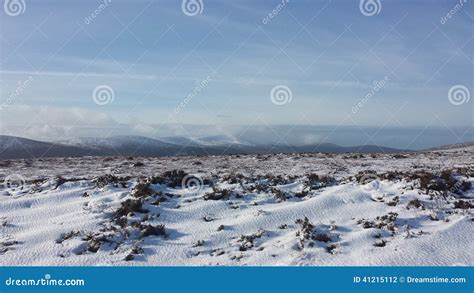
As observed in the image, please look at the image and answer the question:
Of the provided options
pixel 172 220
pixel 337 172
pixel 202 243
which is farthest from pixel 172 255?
pixel 337 172

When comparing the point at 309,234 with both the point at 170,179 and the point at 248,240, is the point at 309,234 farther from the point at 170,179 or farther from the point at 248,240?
the point at 170,179

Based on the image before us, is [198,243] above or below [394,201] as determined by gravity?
below

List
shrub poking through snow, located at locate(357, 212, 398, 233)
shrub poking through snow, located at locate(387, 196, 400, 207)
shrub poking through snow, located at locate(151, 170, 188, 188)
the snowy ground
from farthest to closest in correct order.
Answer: shrub poking through snow, located at locate(151, 170, 188, 188), shrub poking through snow, located at locate(387, 196, 400, 207), shrub poking through snow, located at locate(357, 212, 398, 233), the snowy ground

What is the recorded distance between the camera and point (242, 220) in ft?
37.9

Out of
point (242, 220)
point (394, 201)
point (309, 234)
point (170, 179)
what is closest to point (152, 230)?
point (242, 220)

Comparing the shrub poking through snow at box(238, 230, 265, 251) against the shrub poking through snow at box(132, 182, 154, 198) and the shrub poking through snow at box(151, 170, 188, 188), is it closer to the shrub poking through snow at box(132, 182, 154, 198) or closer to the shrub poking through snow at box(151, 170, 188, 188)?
the shrub poking through snow at box(132, 182, 154, 198)

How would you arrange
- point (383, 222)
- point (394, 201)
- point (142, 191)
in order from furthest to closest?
point (142, 191) < point (394, 201) < point (383, 222)

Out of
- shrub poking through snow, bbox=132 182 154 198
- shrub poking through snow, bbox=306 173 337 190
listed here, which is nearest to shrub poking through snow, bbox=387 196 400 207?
shrub poking through snow, bbox=306 173 337 190

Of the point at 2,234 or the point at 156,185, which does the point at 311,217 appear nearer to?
the point at 156,185

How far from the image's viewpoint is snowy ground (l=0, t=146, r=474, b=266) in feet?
31.2

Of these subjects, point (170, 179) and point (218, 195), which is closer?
point (218, 195)

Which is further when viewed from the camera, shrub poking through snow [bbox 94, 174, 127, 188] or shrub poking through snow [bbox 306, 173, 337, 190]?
shrub poking through snow [bbox 94, 174, 127, 188]

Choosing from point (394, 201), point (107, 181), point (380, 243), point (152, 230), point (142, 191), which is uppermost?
point (107, 181)

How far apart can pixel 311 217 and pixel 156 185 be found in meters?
6.11
